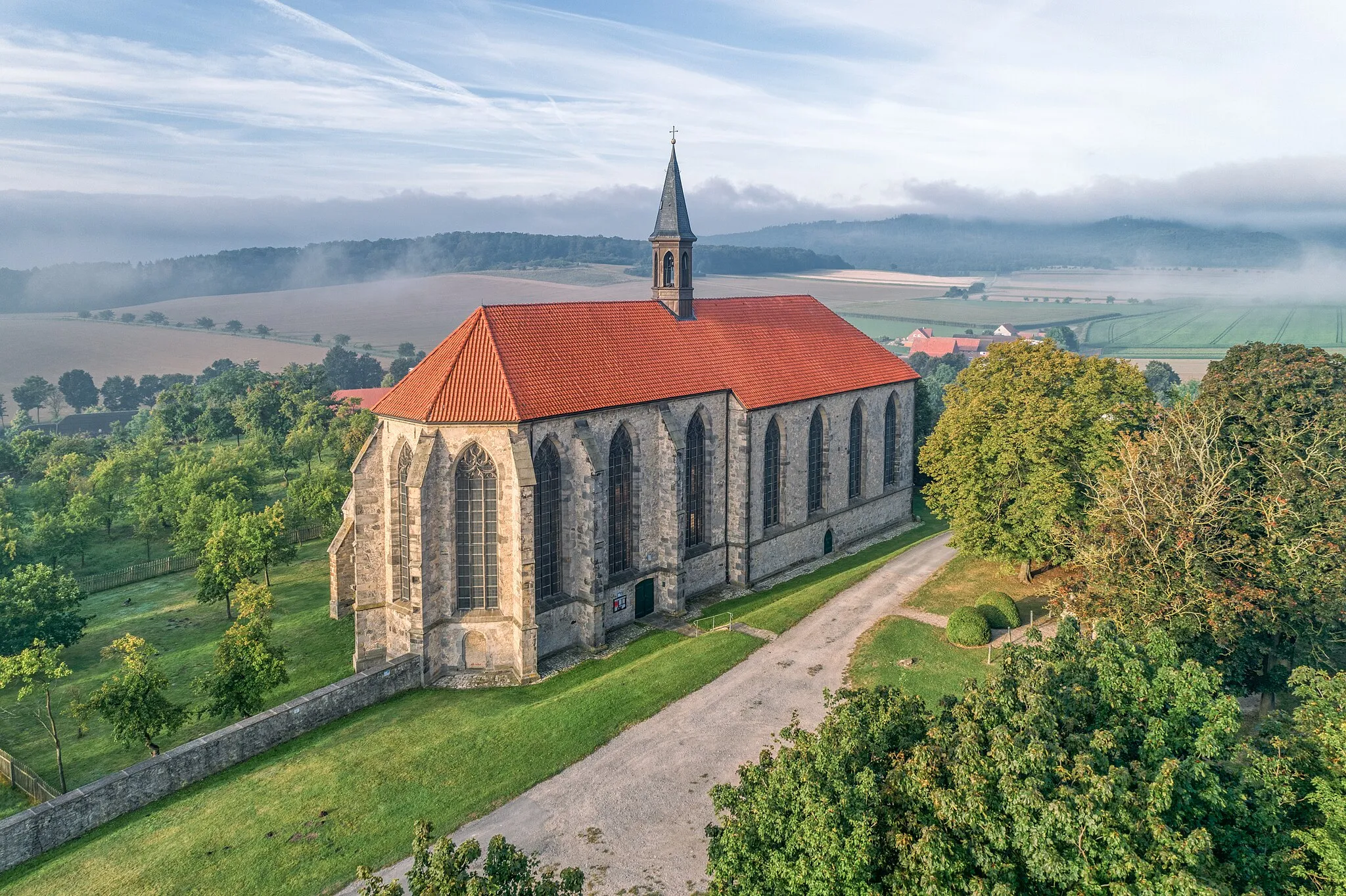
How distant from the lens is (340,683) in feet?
108

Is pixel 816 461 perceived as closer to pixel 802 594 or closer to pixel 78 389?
pixel 802 594

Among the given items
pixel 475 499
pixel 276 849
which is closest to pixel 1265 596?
pixel 475 499

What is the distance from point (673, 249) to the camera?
48.2m

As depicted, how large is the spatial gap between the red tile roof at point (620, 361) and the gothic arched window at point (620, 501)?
252 centimetres

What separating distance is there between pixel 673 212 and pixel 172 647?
122 feet

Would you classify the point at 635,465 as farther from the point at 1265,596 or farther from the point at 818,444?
the point at 1265,596

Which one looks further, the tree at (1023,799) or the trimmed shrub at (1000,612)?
the trimmed shrub at (1000,612)

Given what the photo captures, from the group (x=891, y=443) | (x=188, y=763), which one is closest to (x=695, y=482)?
(x=891, y=443)

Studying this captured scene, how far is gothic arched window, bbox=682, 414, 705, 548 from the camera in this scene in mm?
44656

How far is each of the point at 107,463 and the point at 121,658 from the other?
100 feet

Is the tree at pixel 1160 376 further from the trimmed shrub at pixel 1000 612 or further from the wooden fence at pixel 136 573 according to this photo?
the wooden fence at pixel 136 573

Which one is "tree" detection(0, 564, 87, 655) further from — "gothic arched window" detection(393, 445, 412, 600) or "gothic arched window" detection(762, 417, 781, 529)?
"gothic arched window" detection(762, 417, 781, 529)

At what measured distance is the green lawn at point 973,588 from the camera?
43156 millimetres

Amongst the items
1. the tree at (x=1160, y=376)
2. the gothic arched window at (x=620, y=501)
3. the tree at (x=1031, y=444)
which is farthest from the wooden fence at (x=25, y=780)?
the tree at (x=1160, y=376)
